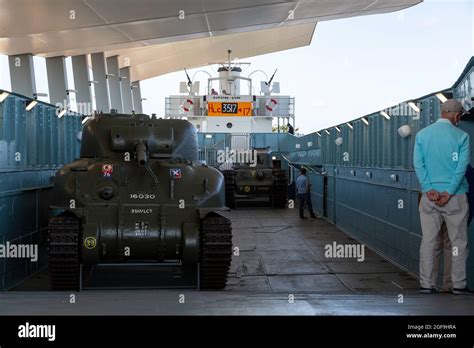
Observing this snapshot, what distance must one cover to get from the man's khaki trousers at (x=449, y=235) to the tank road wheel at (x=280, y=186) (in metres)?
15.9

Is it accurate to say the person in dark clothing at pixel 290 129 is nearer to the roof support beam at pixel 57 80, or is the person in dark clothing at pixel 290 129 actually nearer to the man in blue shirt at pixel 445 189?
the roof support beam at pixel 57 80

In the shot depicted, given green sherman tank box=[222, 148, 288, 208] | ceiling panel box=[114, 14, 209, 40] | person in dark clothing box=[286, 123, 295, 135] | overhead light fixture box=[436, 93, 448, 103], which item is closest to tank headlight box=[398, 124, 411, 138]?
overhead light fixture box=[436, 93, 448, 103]

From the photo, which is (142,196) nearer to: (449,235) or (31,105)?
(31,105)

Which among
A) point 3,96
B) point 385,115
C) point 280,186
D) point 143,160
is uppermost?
point 3,96

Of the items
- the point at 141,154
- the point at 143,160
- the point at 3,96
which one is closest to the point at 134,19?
the point at 3,96

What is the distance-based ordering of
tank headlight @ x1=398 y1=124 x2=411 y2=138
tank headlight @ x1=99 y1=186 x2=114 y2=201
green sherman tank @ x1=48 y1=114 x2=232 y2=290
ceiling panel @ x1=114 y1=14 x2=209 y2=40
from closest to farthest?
green sherman tank @ x1=48 y1=114 x2=232 y2=290, tank headlight @ x1=99 y1=186 x2=114 y2=201, tank headlight @ x1=398 y1=124 x2=411 y2=138, ceiling panel @ x1=114 y1=14 x2=209 y2=40

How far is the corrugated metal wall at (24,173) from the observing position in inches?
340

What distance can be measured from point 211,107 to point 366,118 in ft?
56.6

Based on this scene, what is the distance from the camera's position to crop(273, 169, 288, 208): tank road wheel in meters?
21.7

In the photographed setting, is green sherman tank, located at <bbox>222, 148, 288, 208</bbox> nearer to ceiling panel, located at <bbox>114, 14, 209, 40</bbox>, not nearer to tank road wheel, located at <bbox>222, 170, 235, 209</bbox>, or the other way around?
tank road wheel, located at <bbox>222, 170, 235, 209</bbox>

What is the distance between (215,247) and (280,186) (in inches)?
544

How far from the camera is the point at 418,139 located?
573cm

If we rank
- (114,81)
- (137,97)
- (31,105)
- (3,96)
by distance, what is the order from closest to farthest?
(3,96), (31,105), (114,81), (137,97)

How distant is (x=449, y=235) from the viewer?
18.3ft
